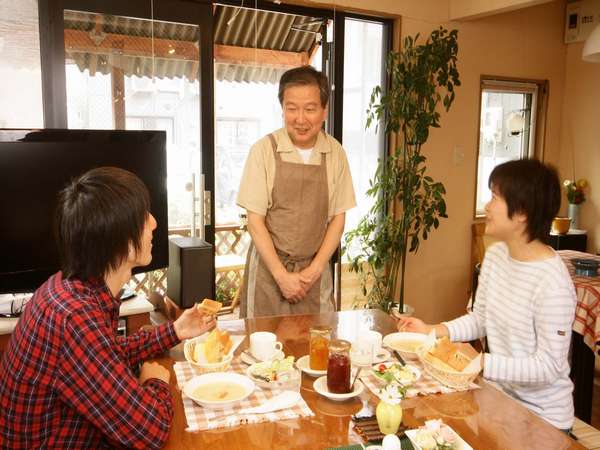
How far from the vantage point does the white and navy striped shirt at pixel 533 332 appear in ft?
4.86

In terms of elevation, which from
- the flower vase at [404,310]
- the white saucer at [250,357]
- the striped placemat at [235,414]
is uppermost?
the white saucer at [250,357]

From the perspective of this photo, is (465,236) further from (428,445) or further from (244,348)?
(428,445)

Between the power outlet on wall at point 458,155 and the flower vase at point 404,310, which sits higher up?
the power outlet on wall at point 458,155

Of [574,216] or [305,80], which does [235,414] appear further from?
[574,216]

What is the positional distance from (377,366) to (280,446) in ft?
1.40

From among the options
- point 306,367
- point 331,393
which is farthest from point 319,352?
point 331,393

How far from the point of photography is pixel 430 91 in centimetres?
347

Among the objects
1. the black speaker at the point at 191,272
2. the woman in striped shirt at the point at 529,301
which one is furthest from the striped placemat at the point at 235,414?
the black speaker at the point at 191,272

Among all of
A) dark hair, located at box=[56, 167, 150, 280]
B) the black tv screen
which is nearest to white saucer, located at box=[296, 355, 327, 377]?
dark hair, located at box=[56, 167, 150, 280]

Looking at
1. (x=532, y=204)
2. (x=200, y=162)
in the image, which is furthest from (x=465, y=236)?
(x=532, y=204)

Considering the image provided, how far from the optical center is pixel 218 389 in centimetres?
133

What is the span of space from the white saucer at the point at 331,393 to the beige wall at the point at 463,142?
109 inches

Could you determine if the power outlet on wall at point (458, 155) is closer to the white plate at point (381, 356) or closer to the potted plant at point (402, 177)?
the potted plant at point (402, 177)

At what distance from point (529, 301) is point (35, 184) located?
1.89 m
